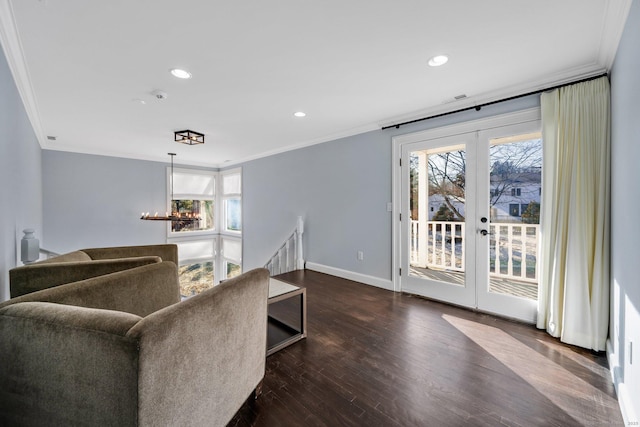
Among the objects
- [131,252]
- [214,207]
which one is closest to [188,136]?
[131,252]

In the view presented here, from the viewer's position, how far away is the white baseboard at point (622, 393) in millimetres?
1346

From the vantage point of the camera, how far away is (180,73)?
228 cm

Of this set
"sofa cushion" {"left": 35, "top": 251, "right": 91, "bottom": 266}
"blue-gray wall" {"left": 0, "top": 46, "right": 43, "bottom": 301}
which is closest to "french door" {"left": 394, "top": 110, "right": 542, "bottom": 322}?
"sofa cushion" {"left": 35, "top": 251, "right": 91, "bottom": 266}

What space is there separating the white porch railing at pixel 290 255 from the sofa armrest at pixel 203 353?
317 centimetres

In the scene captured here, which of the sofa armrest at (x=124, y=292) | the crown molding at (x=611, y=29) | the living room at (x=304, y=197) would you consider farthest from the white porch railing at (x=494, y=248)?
the sofa armrest at (x=124, y=292)

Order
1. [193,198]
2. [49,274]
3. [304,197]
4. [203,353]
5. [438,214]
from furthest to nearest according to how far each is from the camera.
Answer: [193,198] → [304,197] → [438,214] → [49,274] → [203,353]

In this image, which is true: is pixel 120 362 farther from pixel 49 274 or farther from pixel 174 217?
pixel 174 217

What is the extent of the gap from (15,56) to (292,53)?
2.05 m

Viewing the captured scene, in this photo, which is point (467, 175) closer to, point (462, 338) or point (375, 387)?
point (462, 338)

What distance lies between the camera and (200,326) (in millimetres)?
1034

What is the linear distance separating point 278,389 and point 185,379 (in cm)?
90

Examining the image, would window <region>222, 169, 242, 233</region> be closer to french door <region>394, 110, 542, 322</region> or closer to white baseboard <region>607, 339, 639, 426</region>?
french door <region>394, 110, 542, 322</region>

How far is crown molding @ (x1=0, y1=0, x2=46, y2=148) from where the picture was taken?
62.5 inches

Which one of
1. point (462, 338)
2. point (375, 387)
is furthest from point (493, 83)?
point (375, 387)
